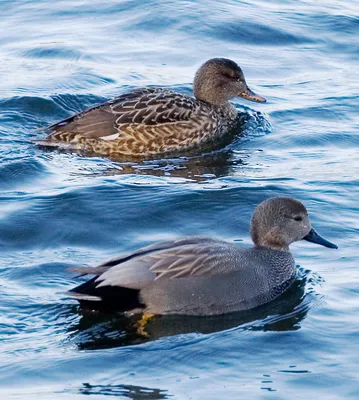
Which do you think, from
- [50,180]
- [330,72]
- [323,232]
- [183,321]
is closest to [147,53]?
[330,72]

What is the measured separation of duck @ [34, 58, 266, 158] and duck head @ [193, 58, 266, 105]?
303 mm

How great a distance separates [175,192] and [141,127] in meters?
1.83

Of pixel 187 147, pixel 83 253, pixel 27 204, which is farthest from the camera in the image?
pixel 187 147

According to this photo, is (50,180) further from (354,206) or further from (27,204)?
(354,206)

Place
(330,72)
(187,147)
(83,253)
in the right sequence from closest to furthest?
(83,253) < (187,147) < (330,72)

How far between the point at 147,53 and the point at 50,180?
5.10 metres

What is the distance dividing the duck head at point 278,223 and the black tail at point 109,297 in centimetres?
142

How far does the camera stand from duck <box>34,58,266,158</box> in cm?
1388

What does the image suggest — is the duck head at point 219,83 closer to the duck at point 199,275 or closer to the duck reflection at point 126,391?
the duck at point 199,275

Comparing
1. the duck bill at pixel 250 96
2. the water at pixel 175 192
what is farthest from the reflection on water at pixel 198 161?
the duck bill at pixel 250 96

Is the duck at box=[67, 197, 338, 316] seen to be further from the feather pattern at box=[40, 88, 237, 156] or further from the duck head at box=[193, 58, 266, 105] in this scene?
the duck head at box=[193, 58, 266, 105]

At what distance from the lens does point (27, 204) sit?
39.5ft

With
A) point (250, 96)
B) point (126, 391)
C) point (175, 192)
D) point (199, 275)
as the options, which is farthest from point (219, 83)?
point (126, 391)

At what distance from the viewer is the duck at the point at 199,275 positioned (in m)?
9.27
